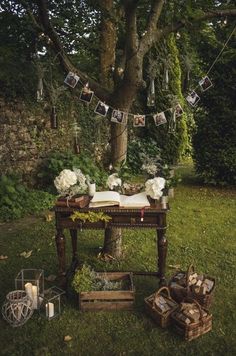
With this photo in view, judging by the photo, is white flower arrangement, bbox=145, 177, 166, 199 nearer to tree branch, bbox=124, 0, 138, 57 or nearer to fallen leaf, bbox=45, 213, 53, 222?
tree branch, bbox=124, 0, 138, 57

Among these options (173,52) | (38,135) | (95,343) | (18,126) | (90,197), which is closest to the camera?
(95,343)

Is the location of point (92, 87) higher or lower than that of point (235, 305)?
higher

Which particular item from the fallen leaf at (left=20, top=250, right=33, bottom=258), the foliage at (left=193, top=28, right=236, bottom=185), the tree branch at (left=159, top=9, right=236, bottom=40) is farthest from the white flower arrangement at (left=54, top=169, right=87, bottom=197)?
the foliage at (left=193, top=28, right=236, bottom=185)

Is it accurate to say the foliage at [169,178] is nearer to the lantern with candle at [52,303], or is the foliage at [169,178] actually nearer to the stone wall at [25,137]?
the lantern with candle at [52,303]

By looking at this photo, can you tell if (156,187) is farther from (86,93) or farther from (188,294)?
(86,93)

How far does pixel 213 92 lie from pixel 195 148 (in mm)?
1485

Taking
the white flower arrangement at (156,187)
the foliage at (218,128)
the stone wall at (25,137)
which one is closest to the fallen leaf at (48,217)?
the stone wall at (25,137)

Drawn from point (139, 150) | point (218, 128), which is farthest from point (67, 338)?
point (139, 150)

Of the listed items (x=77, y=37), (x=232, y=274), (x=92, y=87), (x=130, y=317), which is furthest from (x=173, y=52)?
(x=130, y=317)

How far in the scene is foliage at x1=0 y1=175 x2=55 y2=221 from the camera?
7.06 m

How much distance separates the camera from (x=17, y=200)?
7414mm

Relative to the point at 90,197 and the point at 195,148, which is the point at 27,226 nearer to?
the point at 90,197

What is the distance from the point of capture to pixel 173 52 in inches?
488

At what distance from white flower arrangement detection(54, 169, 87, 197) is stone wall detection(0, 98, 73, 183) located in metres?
4.09
